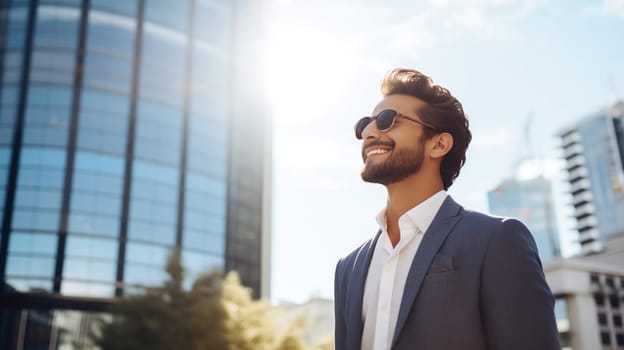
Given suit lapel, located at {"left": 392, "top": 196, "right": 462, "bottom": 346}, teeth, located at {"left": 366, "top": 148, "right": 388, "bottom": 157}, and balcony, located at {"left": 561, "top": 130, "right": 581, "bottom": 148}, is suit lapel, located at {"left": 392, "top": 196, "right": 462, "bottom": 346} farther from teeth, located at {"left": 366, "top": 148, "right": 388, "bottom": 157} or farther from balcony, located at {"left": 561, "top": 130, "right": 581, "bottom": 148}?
balcony, located at {"left": 561, "top": 130, "right": 581, "bottom": 148}

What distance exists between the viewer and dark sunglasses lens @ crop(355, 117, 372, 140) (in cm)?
284

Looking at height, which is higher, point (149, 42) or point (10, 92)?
point (149, 42)

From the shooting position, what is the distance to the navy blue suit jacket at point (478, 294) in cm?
211

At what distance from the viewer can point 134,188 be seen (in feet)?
143

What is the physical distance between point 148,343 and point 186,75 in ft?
97.4

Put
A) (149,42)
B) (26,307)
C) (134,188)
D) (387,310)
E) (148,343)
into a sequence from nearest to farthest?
(387,310), (148,343), (26,307), (134,188), (149,42)

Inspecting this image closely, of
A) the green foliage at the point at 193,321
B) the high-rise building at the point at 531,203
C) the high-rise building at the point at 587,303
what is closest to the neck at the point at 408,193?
the green foliage at the point at 193,321

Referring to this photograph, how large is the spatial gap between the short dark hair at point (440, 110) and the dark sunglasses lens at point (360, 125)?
0.16 meters

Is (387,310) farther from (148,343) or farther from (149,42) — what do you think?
(149,42)

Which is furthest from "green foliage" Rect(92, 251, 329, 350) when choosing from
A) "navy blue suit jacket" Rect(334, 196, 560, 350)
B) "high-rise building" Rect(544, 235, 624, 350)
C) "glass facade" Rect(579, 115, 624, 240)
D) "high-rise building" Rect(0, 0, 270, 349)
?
"glass facade" Rect(579, 115, 624, 240)

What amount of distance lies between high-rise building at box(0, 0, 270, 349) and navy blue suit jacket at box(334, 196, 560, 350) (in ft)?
125

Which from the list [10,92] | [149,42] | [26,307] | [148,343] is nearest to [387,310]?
[148,343]

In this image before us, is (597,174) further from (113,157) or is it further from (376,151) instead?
(376,151)

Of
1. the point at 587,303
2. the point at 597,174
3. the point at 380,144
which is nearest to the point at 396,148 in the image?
the point at 380,144
